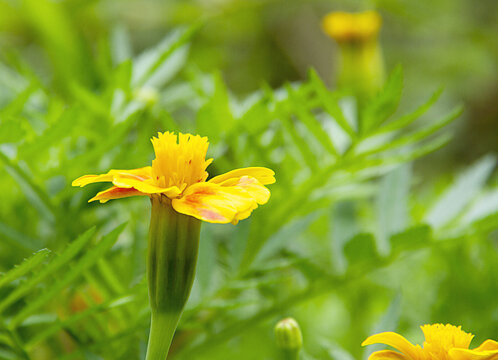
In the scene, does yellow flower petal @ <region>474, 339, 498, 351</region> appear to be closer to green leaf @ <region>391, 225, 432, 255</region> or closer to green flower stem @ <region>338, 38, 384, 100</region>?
green leaf @ <region>391, 225, 432, 255</region>

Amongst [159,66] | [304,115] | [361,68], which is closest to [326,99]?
[304,115]

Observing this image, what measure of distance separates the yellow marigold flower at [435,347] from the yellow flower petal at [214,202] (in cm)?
5

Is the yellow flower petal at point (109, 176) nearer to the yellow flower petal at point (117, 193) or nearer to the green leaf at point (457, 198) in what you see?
the yellow flower petal at point (117, 193)

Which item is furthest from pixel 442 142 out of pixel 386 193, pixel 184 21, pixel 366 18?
pixel 184 21

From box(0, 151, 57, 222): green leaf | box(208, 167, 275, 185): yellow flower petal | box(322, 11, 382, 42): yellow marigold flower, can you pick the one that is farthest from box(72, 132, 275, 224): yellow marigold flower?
box(322, 11, 382, 42): yellow marigold flower

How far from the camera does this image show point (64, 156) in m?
0.34

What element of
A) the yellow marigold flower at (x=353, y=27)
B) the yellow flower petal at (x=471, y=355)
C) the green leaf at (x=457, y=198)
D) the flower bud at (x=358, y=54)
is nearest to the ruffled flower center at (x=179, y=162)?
the yellow flower petal at (x=471, y=355)

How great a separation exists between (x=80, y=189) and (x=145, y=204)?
0.53 feet

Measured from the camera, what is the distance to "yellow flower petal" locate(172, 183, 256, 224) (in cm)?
18

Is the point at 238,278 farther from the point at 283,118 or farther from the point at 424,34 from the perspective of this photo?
the point at 424,34

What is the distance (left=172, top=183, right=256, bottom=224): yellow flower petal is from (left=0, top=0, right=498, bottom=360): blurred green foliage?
0.12ft

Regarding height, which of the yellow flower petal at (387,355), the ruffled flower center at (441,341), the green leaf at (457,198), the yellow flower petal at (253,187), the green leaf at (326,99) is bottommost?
the green leaf at (457,198)

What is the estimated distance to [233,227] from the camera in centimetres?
37

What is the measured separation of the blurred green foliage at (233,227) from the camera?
29 cm
